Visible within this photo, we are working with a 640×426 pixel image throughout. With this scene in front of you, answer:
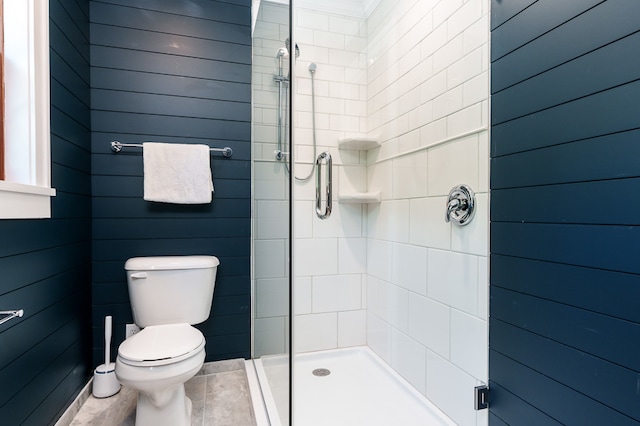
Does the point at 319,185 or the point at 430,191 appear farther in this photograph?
the point at 319,185

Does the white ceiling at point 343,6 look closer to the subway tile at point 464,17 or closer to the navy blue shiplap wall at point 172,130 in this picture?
the navy blue shiplap wall at point 172,130

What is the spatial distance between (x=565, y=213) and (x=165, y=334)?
5.42 ft

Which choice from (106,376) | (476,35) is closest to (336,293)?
(106,376)

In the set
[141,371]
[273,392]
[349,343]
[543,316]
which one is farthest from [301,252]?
[543,316]

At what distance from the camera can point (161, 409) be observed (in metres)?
1.41

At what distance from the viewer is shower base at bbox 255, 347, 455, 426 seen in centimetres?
146

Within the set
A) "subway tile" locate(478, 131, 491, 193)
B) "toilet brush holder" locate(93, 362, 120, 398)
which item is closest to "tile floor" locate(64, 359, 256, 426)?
"toilet brush holder" locate(93, 362, 120, 398)

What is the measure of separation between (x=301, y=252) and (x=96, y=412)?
51.5 inches

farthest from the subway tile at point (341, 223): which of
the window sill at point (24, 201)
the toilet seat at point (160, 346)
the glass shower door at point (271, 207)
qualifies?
the window sill at point (24, 201)

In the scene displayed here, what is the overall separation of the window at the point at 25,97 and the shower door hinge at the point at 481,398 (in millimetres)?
1755

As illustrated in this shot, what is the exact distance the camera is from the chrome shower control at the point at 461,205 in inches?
51.9

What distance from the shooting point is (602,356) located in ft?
2.70

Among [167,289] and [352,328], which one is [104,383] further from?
[352,328]

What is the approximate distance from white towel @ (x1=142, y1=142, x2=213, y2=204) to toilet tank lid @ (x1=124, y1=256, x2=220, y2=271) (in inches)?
12.7
